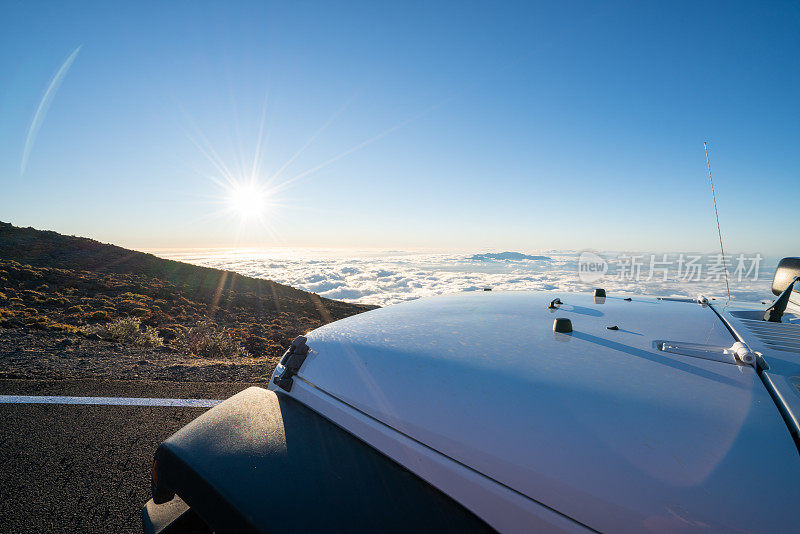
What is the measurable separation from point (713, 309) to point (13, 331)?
1132cm

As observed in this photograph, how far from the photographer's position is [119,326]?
867 centimetres

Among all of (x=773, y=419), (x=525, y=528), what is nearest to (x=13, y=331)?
(x=525, y=528)

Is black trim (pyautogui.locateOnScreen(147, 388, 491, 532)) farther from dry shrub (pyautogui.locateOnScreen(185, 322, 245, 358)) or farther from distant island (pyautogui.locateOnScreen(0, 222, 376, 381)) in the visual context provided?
dry shrub (pyautogui.locateOnScreen(185, 322, 245, 358))

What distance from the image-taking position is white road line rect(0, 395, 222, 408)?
148 inches

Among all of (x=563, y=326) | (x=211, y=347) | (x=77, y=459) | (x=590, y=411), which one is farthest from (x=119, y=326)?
(x=590, y=411)

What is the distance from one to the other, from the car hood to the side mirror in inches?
56.4

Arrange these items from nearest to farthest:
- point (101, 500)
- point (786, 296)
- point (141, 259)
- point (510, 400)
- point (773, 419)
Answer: point (773, 419)
point (510, 400)
point (786, 296)
point (101, 500)
point (141, 259)

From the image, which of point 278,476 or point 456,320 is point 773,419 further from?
point 278,476

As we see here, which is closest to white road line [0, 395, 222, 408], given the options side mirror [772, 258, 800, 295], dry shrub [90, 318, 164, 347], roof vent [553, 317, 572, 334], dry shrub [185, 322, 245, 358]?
roof vent [553, 317, 572, 334]

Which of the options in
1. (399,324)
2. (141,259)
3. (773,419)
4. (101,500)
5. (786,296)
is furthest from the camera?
(141,259)

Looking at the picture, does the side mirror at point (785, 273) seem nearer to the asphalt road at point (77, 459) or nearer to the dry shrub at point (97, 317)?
the asphalt road at point (77, 459)

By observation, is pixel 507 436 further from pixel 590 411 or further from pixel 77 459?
pixel 77 459

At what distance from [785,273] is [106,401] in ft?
A: 21.0

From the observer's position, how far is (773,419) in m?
0.91
